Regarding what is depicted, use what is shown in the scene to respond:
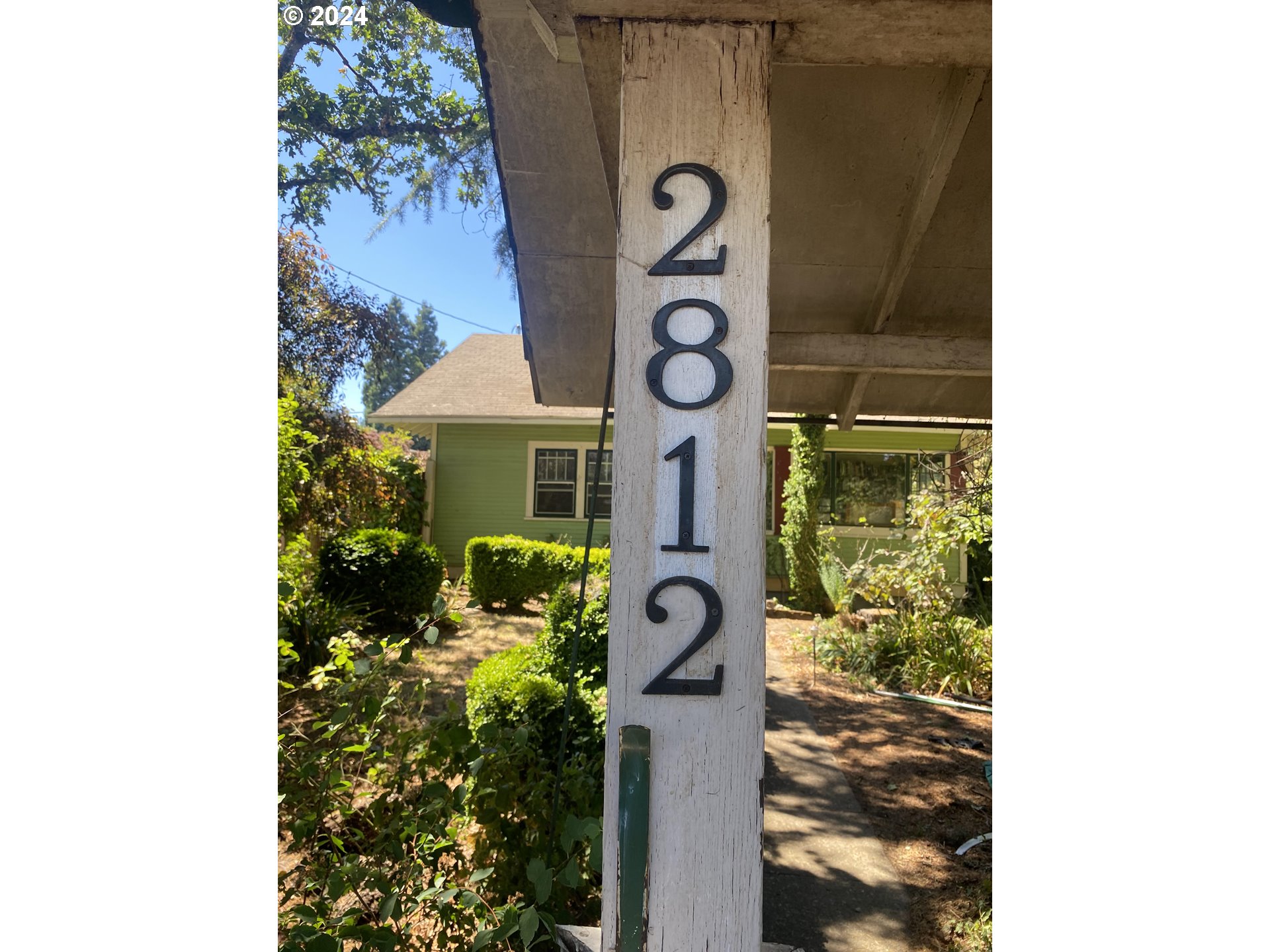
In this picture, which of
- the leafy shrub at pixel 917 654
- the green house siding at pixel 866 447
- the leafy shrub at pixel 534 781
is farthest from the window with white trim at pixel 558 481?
the leafy shrub at pixel 534 781

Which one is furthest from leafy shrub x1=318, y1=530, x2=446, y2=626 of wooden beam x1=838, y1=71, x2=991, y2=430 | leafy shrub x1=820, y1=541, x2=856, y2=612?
wooden beam x1=838, y1=71, x2=991, y2=430

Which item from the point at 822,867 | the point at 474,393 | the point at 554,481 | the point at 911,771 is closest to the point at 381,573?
the point at 554,481

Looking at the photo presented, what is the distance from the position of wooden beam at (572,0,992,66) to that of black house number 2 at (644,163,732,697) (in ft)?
0.89

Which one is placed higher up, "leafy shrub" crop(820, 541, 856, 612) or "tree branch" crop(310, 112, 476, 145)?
"tree branch" crop(310, 112, 476, 145)

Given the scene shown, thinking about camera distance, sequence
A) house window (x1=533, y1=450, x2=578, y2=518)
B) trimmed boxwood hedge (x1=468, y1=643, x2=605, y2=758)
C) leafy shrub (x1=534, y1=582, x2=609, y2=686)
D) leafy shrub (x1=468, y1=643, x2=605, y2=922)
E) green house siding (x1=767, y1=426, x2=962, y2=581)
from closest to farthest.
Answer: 1. leafy shrub (x1=468, y1=643, x2=605, y2=922)
2. trimmed boxwood hedge (x1=468, y1=643, x2=605, y2=758)
3. leafy shrub (x1=534, y1=582, x2=609, y2=686)
4. green house siding (x1=767, y1=426, x2=962, y2=581)
5. house window (x1=533, y1=450, x2=578, y2=518)

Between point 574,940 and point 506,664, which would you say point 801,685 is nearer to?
point 506,664

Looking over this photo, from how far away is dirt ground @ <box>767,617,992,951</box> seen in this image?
3.22 m

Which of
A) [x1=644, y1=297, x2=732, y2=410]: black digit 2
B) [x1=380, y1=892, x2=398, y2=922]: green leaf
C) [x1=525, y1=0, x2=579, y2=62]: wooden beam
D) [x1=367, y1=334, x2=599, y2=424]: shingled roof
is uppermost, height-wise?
[x1=367, y1=334, x2=599, y2=424]: shingled roof

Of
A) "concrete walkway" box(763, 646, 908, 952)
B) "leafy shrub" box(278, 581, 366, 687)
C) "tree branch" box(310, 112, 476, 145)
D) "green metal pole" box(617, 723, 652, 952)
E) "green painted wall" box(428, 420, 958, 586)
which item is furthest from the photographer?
"green painted wall" box(428, 420, 958, 586)

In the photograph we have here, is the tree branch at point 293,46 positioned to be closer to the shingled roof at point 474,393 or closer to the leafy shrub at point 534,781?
the shingled roof at point 474,393

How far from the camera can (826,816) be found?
159 inches

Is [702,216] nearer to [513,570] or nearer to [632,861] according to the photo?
[632,861]

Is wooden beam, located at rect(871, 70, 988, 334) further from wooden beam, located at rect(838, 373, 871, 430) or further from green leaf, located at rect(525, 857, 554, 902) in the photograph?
green leaf, located at rect(525, 857, 554, 902)

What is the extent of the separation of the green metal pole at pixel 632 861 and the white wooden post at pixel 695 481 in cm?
1
